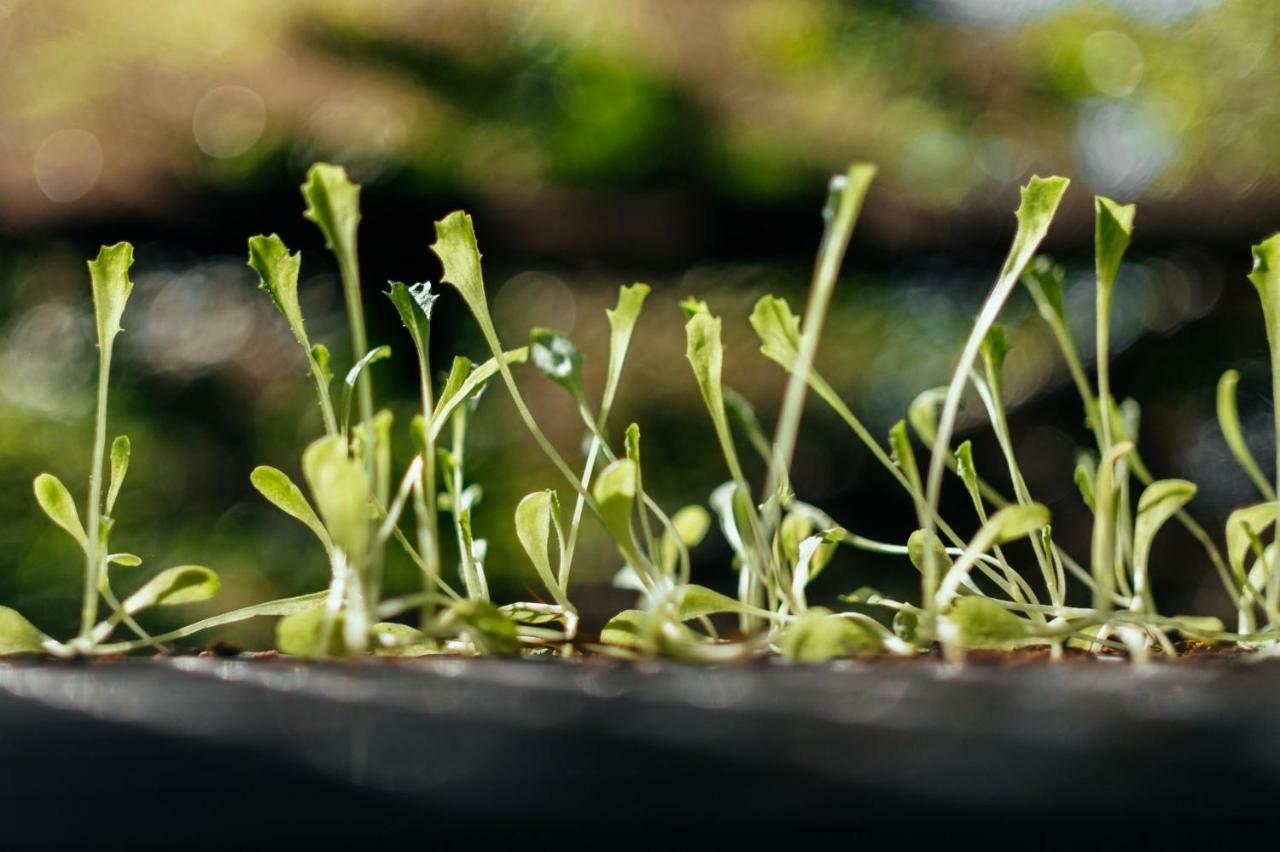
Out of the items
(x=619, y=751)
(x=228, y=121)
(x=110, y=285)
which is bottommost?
(x=619, y=751)

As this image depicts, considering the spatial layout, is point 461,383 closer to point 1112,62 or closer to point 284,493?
point 284,493

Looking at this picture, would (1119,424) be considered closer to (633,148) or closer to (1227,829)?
(1227,829)

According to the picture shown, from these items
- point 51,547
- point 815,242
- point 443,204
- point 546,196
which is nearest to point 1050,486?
point 815,242

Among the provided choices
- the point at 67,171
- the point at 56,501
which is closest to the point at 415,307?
the point at 56,501

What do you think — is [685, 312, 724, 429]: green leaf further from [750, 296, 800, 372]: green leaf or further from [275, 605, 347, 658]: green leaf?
[275, 605, 347, 658]: green leaf

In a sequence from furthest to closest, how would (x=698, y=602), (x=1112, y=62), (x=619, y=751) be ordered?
(x=1112, y=62) → (x=698, y=602) → (x=619, y=751)

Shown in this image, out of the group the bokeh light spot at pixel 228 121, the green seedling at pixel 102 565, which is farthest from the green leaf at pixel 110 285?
the bokeh light spot at pixel 228 121
